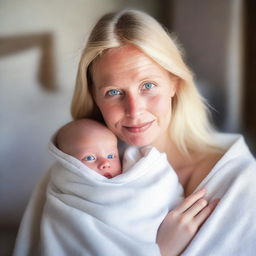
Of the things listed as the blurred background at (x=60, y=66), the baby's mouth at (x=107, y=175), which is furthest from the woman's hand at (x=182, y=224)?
the blurred background at (x=60, y=66)

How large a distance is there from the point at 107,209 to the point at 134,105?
31cm

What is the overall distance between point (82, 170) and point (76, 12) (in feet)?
2.57

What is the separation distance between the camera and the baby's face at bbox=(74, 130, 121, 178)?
99 cm

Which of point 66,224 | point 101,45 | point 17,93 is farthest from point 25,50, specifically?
point 66,224

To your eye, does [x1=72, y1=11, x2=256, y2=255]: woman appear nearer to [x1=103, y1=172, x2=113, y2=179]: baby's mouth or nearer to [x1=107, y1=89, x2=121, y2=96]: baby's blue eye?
[x1=107, y1=89, x2=121, y2=96]: baby's blue eye

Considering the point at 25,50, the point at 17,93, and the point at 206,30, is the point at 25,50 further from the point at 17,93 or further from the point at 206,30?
the point at 206,30

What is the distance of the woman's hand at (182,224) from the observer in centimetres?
91

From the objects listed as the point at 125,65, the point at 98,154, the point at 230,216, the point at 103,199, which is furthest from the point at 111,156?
the point at 230,216

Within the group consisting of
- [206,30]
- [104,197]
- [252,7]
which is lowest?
[104,197]

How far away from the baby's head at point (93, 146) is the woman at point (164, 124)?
6cm

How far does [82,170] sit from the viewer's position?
3.07ft

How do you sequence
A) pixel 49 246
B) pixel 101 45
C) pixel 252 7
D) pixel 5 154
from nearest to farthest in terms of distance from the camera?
pixel 49 246 < pixel 101 45 < pixel 5 154 < pixel 252 7

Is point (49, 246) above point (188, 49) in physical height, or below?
below

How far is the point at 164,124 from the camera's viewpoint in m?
1.11
